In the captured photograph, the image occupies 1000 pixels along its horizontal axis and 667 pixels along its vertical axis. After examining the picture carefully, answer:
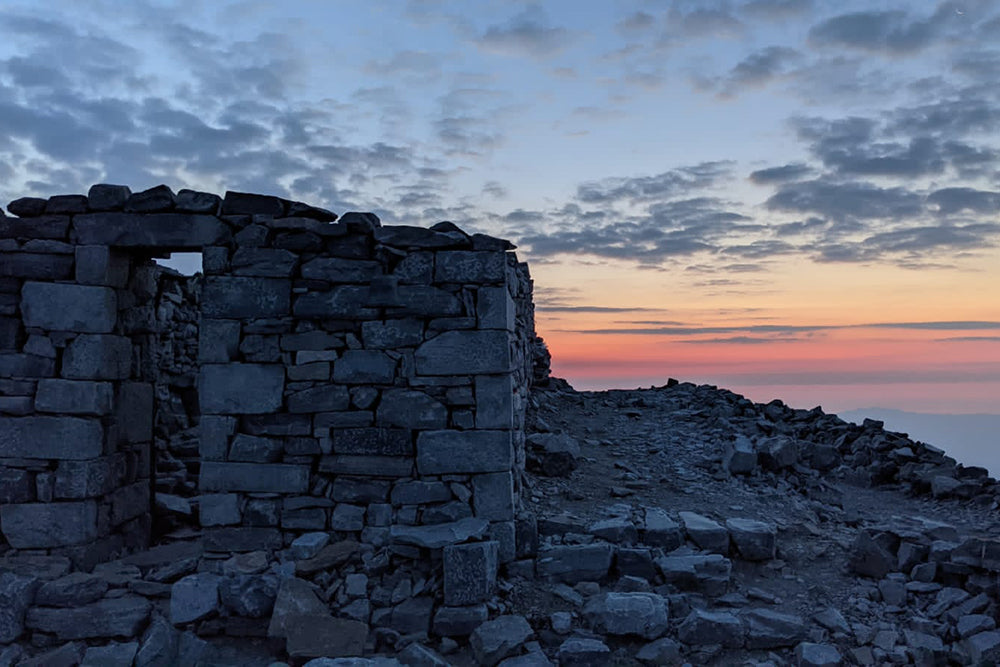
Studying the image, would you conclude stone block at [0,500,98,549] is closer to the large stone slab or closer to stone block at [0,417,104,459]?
stone block at [0,417,104,459]

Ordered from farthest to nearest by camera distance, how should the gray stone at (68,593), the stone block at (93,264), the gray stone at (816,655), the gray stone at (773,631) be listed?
the stone block at (93,264)
the gray stone at (68,593)
the gray stone at (773,631)
the gray stone at (816,655)

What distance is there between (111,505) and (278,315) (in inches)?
100

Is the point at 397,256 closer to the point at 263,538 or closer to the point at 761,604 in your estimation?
the point at 263,538

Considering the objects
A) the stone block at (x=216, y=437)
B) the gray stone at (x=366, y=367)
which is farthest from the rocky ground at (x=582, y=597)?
the gray stone at (x=366, y=367)

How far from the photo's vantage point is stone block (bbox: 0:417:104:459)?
659 cm

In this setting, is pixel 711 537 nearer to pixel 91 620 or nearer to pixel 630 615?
pixel 630 615

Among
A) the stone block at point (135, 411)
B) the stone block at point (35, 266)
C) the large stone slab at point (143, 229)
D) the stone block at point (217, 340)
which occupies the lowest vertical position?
the stone block at point (135, 411)

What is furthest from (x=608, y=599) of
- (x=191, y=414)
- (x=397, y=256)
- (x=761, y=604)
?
(x=191, y=414)

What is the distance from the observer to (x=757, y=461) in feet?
29.9

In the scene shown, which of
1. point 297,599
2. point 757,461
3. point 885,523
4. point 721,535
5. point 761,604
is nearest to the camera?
point 297,599

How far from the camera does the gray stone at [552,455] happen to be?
332 inches

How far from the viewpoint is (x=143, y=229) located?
22.0ft

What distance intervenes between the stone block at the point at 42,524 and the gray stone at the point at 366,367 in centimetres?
270

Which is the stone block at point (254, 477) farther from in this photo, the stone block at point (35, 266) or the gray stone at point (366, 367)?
the stone block at point (35, 266)
